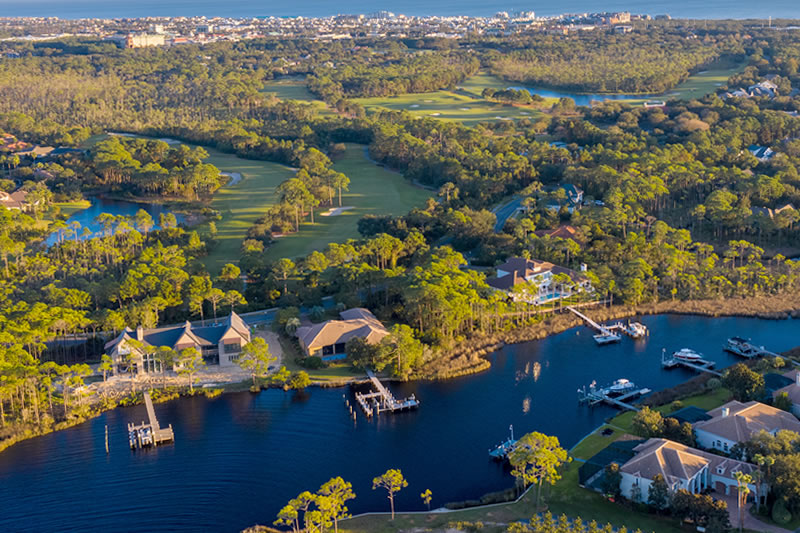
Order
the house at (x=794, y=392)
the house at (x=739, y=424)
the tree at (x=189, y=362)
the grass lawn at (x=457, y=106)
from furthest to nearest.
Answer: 1. the grass lawn at (x=457, y=106)
2. the tree at (x=189, y=362)
3. the house at (x=794, y=392)
4. the house at (x=739, y=424)

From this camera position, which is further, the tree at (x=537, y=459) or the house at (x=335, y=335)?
the house at (x=335, y=335)

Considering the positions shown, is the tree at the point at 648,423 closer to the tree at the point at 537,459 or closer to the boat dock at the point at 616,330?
the tree at the point at 537,459

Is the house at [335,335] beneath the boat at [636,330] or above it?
above

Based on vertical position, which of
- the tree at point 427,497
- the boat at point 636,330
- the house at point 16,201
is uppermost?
the house at point 16,201

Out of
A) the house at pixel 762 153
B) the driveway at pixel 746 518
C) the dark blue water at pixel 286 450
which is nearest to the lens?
the driveway at pixel 746 518

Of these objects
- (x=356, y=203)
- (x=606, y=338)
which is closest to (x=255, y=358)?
(x=606, y=338)

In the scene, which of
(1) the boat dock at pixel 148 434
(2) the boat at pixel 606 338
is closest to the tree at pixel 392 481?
(1) the boat dock at pixel 148 434
